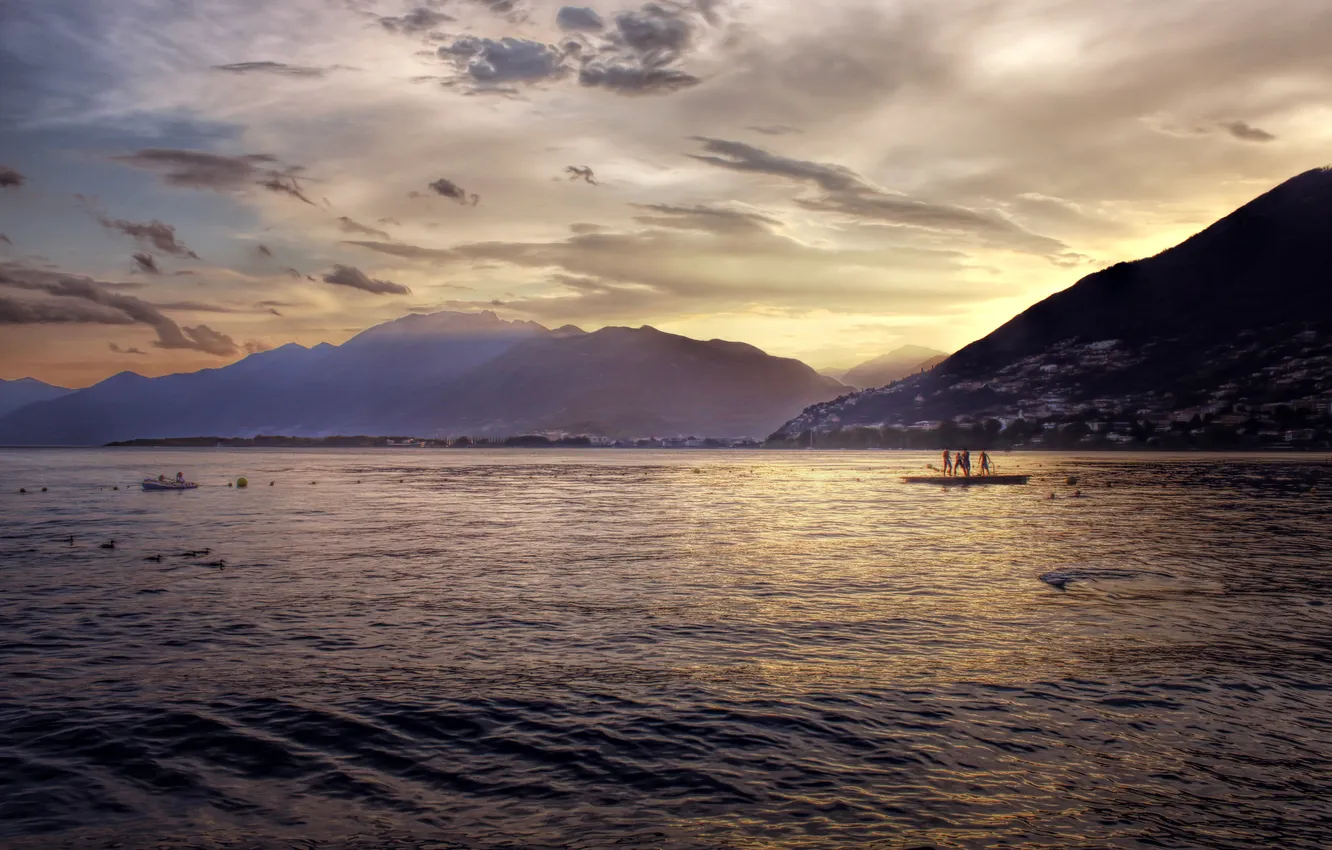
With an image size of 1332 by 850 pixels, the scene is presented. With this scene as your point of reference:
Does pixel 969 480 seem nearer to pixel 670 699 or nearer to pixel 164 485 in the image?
pixel 670 699

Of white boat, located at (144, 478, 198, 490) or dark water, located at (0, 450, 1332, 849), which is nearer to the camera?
dark water, located at (0, 450, 1332, 849)

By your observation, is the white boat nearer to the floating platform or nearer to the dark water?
the dark water

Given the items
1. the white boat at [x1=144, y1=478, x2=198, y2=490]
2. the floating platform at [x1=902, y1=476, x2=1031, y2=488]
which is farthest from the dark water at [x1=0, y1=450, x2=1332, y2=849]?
the white boat at [x1=144, y1=478, x2=198, y2=490]

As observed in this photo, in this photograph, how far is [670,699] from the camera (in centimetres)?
1666

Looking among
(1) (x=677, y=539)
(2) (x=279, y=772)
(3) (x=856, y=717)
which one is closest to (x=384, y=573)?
(1) (x=677, y=539)

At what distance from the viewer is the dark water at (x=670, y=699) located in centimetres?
1145

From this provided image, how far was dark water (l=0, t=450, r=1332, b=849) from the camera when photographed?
1145cm

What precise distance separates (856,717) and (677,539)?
30504 mm

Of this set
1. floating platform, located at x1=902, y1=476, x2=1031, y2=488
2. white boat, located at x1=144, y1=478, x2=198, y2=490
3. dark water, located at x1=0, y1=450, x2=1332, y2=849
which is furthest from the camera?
floating platform, located at x1=902, y1=476, x2=1031, y2=488

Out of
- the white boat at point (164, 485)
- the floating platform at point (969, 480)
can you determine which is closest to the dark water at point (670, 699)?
the floating platform at point (969, 480)

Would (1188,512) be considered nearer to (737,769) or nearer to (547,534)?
(547,534)

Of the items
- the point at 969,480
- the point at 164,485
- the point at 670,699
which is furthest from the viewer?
the point at 969,480

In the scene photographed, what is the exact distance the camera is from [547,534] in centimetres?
4806

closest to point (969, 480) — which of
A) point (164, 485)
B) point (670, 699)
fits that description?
point (670, 699)
